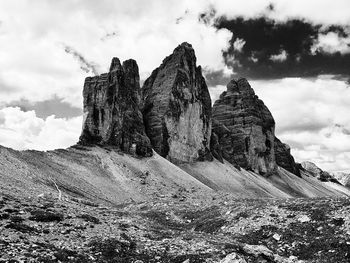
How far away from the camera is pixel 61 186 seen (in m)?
73.2

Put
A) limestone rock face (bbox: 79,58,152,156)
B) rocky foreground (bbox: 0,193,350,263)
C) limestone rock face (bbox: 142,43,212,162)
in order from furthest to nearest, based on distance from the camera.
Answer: limestone rock face (bbox: 142,43,212,162)
limestone rock face (bbox: 79,58,152,156)
rocky foreground (bbox: 0,193,350,263)

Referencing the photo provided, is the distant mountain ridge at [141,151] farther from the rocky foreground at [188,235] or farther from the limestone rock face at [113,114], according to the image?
the rocky foreground at [188,235]

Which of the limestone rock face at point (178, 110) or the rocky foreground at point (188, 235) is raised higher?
the limestone rock face at point (178, 110)

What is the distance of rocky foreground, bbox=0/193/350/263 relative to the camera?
2167cm

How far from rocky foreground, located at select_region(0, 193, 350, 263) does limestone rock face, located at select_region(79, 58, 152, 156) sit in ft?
315

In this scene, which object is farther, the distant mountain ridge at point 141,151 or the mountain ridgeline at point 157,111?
the mountain ridgeline at point 157,111

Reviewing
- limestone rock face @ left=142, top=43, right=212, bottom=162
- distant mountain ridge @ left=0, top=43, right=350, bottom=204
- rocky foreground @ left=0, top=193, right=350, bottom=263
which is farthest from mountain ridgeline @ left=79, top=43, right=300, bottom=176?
rocky foreground @ left=0, top=193, right=350, bottom=263

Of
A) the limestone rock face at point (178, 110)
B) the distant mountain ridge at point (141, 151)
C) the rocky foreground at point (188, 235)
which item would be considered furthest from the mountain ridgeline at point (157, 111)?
the rocky foreground at point (188, 235)

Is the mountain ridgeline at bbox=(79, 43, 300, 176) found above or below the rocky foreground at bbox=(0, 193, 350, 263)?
above

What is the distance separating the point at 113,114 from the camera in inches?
5310

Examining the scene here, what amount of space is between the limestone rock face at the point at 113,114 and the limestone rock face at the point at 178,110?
15.8 m

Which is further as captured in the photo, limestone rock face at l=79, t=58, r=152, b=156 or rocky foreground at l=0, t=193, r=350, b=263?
limestone rock face at l=79, t=58, r=152, b=156

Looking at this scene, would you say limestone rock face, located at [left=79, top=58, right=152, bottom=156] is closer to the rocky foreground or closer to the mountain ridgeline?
the mountain ridgeline

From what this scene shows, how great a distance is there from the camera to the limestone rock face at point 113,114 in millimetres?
131250
